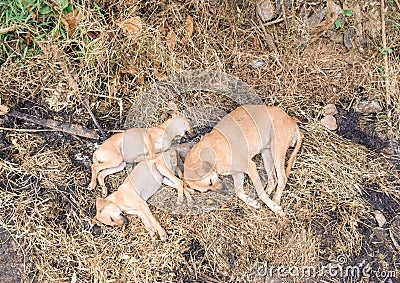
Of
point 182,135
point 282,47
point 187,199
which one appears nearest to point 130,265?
point 187,199

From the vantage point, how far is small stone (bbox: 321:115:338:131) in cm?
401

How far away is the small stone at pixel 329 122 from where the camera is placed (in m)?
4.01

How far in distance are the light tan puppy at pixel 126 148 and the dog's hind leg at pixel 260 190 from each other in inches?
26.2

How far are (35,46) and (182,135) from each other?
1527mm

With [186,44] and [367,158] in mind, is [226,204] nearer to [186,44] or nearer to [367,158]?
[367,158]

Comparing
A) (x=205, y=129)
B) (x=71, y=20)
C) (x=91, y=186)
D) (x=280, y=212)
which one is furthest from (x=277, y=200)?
(x=71, y=20)

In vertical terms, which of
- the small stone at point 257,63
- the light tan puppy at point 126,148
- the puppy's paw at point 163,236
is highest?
the small stone at point 257,63

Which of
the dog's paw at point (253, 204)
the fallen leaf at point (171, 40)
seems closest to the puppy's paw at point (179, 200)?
the dog's paw at point (253, 204)

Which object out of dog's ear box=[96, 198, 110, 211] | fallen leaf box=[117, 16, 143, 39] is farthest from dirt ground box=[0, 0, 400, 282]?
dog's ear box=[96, 198, 110, 211]

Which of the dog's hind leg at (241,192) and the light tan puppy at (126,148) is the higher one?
the light tan puppy at (126,148)

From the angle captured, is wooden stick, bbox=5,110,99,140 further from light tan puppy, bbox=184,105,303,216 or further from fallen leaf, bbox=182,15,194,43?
fallen leaf, bbox=182,15,194,43

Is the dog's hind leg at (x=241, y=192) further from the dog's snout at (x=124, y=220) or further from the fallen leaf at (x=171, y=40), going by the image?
the fallen leaf at (x=171, y=40)

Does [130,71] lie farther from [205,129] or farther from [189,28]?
[205,129]

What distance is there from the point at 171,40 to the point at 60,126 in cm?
124
